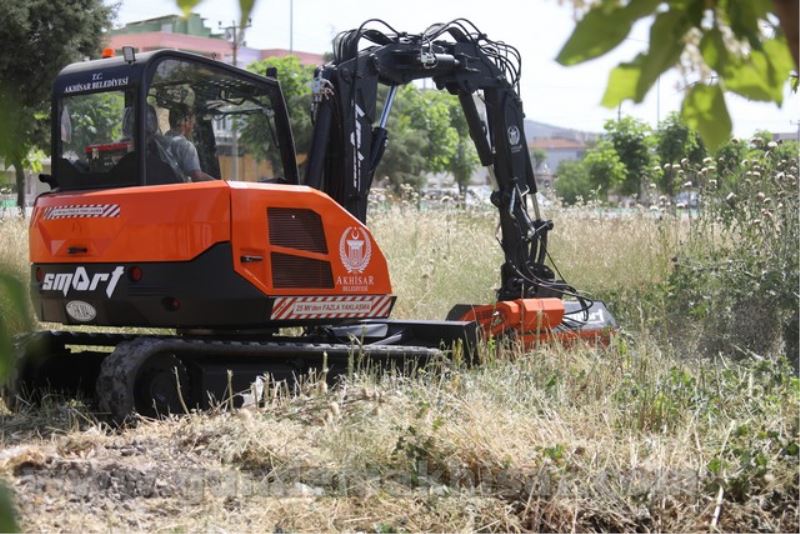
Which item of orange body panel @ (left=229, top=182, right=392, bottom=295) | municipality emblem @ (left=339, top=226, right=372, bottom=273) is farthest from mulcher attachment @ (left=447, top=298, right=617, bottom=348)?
municipality emblem @ (left=339, top=226, right=372, bottom=273)

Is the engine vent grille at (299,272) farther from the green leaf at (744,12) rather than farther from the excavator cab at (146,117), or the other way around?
the green leaf at (744,12)

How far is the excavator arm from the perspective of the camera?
27.4 feet

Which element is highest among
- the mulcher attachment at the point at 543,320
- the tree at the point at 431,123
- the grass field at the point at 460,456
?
the tree at the point at 431,123

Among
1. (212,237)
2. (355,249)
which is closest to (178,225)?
(212,237)

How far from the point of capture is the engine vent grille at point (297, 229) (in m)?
7.32

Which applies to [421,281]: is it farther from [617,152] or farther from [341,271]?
[617,152]

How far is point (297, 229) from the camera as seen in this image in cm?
748

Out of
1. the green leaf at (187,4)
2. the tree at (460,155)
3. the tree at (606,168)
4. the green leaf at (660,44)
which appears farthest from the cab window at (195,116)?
the tree at (460,155)

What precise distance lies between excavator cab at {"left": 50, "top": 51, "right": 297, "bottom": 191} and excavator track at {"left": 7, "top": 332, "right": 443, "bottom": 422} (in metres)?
1.12

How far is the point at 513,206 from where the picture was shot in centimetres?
930

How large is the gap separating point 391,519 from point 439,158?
4402 centimetres

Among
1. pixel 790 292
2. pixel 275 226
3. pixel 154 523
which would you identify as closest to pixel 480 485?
pixel 154 523

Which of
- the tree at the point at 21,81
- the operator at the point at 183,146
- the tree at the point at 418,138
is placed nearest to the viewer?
the tree at the point at 21,81

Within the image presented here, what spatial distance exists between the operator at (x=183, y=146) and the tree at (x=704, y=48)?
19.7 feet
